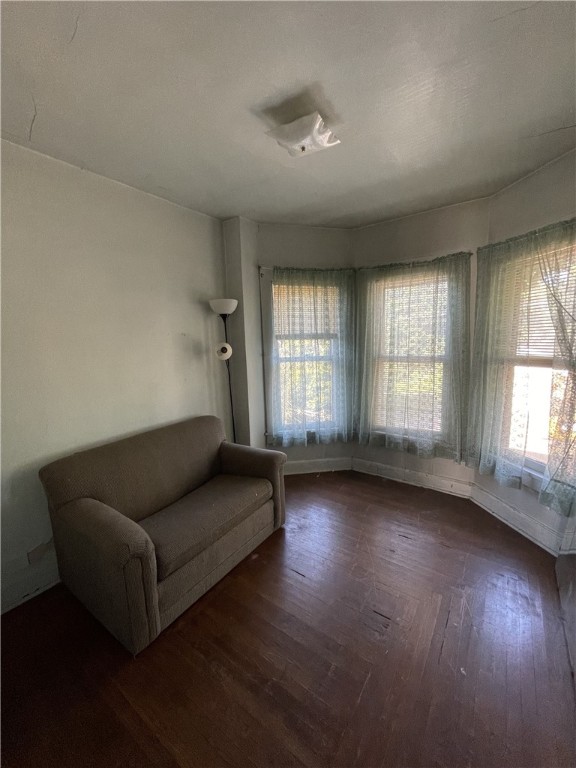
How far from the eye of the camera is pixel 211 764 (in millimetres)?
1081

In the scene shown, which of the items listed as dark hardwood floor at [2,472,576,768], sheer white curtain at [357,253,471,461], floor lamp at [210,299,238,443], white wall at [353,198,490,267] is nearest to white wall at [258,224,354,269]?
white wall at [353,198,490,267]

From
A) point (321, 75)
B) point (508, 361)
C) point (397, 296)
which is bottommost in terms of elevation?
point (508, 361)

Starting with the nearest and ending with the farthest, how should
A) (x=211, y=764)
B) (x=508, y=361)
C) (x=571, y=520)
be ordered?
(x=211, y=764) → (x=571, y=520) → (x=508, y=361)

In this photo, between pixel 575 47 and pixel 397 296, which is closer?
pixel 575 47

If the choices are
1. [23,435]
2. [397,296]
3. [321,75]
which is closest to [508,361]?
[397,296]

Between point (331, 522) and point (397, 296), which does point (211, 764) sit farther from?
point (397, 296)

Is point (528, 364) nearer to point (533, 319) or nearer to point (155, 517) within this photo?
point (533, 319)

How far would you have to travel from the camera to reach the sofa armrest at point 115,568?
140 centimetres

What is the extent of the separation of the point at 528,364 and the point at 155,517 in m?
2.73

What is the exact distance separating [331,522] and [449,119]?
2680mm

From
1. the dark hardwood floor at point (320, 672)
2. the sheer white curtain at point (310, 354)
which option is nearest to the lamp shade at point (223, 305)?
the sheer white curtain at point (310, 354)

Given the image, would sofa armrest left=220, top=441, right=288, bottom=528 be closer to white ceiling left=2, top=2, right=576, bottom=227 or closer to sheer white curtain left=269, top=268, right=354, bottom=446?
sheer white curtain left=269, top=268, right=354, bottom=446

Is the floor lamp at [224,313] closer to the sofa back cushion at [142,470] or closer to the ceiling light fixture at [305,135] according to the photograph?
the sofa back cushion at [142,470]

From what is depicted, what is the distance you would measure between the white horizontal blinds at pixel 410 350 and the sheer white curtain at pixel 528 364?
0.30 m
